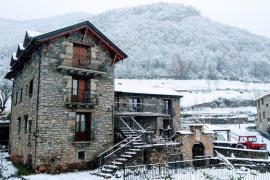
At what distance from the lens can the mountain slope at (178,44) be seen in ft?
352

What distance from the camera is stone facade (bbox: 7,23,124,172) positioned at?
1908cm

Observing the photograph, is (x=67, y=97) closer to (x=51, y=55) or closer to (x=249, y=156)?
(x=51, y=55)

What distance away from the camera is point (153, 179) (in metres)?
16.9

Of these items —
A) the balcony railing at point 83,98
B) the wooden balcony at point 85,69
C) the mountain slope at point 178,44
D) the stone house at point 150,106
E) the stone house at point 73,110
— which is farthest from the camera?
the mountain slope at point 178,44

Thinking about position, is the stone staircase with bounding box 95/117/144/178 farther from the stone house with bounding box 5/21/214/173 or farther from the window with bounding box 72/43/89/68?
the window with bounding box 72/43/89/68

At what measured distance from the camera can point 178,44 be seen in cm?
13375

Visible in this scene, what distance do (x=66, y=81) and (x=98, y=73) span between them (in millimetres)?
2423

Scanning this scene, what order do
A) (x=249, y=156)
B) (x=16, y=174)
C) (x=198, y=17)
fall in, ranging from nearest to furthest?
(x=16, y=174), (x=249, y=156), (x=198, y=17)

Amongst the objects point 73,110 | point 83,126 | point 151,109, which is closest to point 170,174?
point 83,126

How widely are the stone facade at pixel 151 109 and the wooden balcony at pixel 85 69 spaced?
A: 6911 millimetres

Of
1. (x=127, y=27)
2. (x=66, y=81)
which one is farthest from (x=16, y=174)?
(x=127, y=27)

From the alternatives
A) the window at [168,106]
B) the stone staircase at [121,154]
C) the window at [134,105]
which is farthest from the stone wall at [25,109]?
the window at [168,106]

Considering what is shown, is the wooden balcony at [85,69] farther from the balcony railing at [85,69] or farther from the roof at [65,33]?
the roof at [65,33]

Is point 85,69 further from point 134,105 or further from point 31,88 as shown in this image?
point 134,105
